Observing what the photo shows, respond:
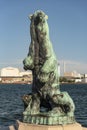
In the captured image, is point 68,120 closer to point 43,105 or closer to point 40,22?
point 43,105

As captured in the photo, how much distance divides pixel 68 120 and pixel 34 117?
0.67 metres

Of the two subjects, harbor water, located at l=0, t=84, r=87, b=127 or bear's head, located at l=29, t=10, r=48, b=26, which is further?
harbor water, located at l=0, t=84, r=87, b=127

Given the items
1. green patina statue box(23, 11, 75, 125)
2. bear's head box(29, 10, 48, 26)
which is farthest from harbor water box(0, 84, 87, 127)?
bear's head box(29, 10, 48, 26)

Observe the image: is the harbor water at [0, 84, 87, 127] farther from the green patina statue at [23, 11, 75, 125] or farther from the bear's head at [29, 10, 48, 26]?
the bear's head at [29, 10, 48, 26]

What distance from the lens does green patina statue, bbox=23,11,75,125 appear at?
26.8 feet

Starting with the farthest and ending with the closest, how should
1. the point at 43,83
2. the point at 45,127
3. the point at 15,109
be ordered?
the point at 15,109 → the point at 43,83 → the point at 45,127

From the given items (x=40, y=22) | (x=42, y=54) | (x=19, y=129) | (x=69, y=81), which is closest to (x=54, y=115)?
(x=19, y=129)

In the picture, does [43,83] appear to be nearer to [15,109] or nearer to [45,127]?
[45,127]

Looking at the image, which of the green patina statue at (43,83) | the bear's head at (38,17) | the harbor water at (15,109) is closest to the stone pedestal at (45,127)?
the green patina statue at (43,83)

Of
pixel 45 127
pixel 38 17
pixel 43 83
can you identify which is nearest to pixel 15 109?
pixel 43 83

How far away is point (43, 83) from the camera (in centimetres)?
829

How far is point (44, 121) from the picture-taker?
316 inches

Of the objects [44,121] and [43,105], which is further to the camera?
[43,105]

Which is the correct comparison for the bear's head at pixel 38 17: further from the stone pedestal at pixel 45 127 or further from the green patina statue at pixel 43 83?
the stone pedestal at pixel 45 127
